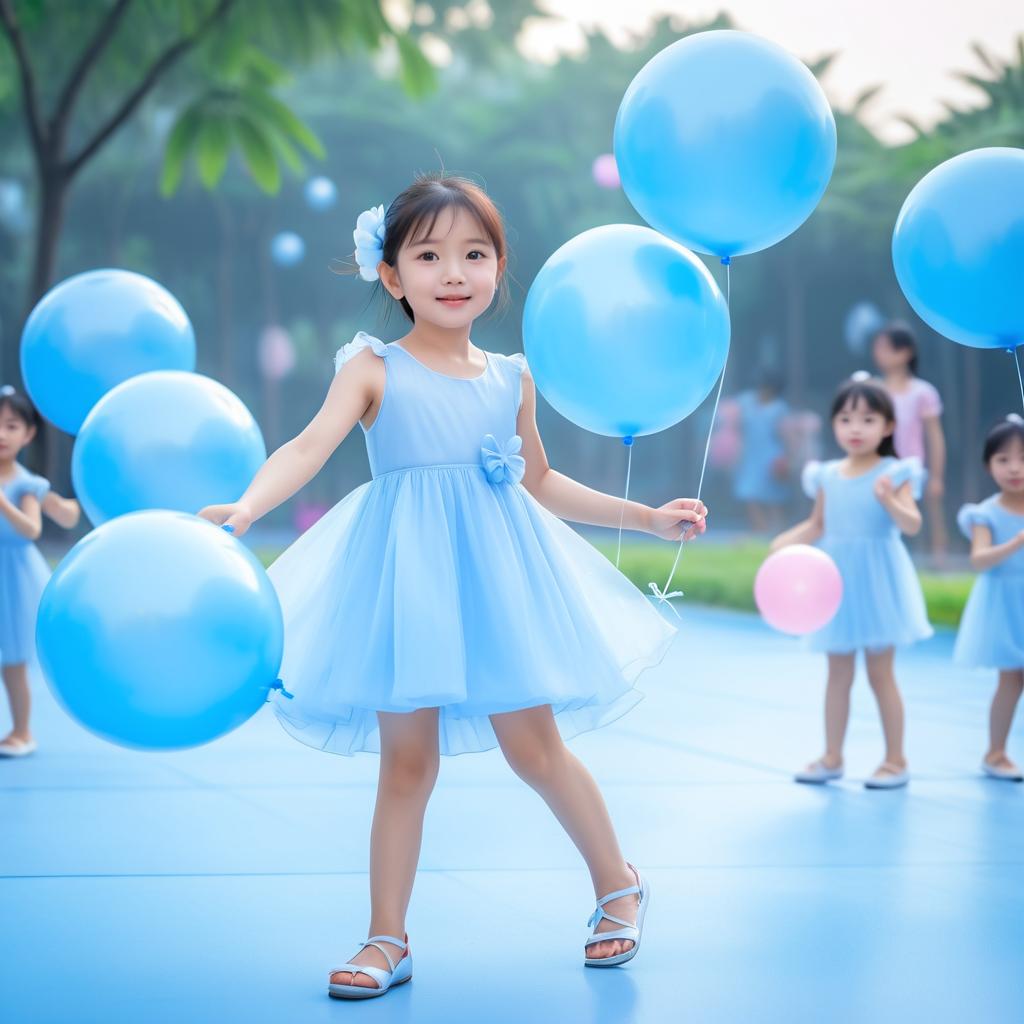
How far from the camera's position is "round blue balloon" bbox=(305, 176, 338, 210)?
1462 cm

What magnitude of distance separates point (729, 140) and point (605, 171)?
478 inches

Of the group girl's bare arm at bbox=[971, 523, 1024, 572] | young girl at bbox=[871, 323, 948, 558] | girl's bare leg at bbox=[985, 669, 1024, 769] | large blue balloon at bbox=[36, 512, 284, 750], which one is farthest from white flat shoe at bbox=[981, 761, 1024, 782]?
large blue balloon at bbox=[36, 512, 284, 750]

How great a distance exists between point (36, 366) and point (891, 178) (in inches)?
450

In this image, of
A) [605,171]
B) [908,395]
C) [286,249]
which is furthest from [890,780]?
[286,249]

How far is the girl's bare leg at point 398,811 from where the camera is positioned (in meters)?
2.51

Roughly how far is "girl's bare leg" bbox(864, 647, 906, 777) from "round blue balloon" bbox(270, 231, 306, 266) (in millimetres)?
11108

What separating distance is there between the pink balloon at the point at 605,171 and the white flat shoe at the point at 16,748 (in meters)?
10.4

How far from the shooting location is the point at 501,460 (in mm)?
2652

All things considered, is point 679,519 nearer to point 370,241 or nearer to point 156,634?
point 370,241

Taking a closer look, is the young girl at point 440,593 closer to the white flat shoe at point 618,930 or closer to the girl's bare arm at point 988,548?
the white flat shoe at point 618,930

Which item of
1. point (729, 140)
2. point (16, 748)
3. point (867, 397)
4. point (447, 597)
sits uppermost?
point (729, 140)

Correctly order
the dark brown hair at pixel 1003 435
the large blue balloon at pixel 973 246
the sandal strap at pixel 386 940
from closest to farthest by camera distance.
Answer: the sandal strap at pixel 386 940, the large blue balloon at pixel 973 246, the dark brown hair at pixel 1003 435

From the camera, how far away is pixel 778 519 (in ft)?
44.3

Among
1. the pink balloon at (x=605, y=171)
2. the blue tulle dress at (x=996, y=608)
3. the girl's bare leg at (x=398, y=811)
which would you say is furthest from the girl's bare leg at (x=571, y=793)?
the pink balloon at (x=605, y=171)
